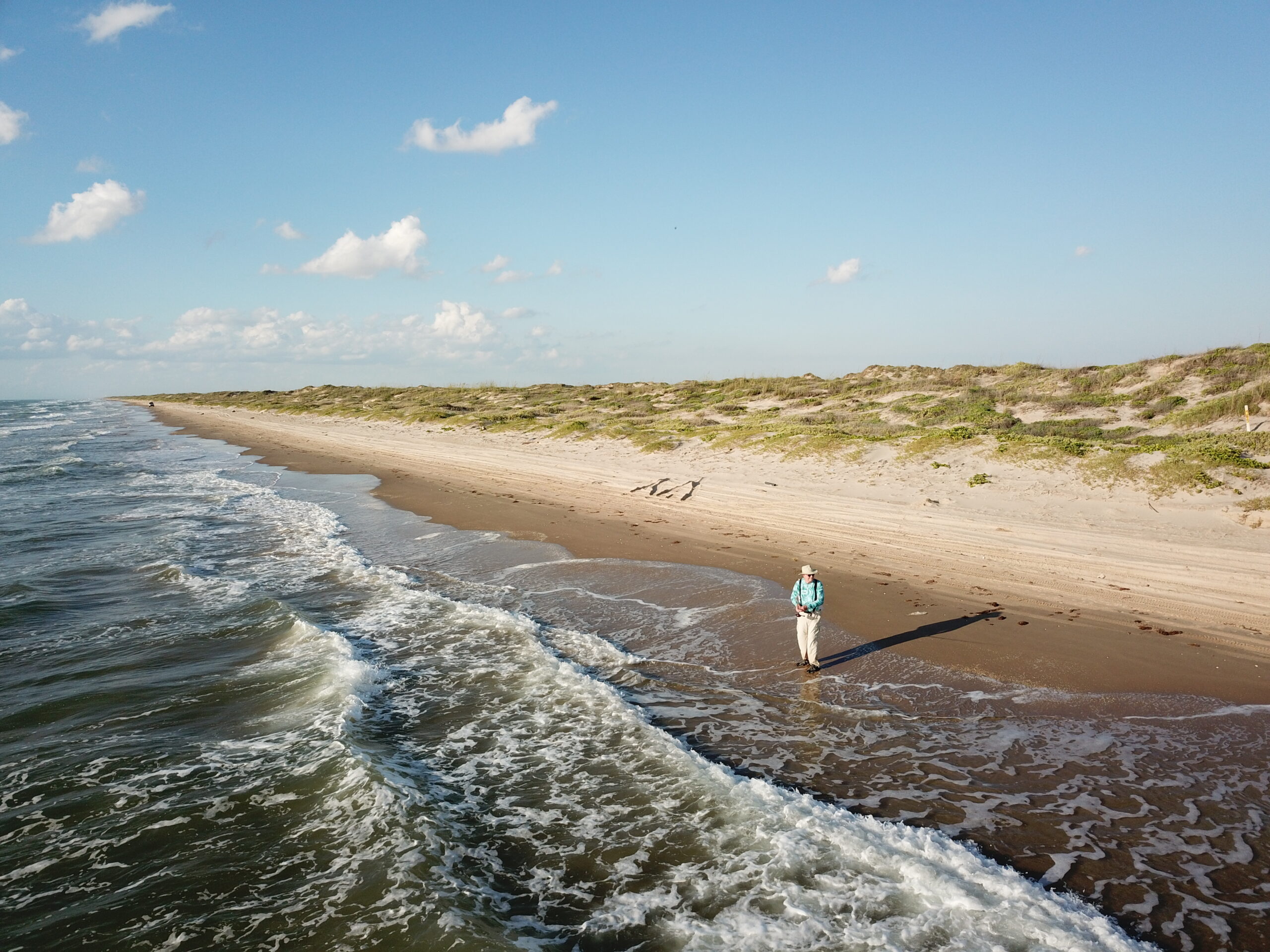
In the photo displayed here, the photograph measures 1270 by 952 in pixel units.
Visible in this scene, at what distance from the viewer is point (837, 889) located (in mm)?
5383

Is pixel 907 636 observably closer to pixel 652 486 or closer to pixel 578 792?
pixel 578 792

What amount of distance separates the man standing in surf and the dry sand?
59.3 inches

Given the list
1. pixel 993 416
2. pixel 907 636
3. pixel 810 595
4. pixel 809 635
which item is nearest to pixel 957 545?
pixel 907 636

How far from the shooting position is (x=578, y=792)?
266 inches

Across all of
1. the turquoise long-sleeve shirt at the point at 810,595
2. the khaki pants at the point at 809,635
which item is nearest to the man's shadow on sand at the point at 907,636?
the khaki pants at the point at 809,635

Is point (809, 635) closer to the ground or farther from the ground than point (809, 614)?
closer to the ground

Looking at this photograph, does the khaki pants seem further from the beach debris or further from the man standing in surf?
the beach debris

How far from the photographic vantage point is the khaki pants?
9.12 m

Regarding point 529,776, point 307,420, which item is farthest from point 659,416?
point 307,420

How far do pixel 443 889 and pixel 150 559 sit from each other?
13.7m

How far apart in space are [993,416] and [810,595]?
2176 cm

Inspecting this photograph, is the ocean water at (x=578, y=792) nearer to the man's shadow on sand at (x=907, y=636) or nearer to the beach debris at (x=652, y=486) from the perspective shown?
the man's shadow on sand at (x=907, y=636)

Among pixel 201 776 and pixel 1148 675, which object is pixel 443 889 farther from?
pixel 1148 675

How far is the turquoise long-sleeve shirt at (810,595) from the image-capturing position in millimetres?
8789
